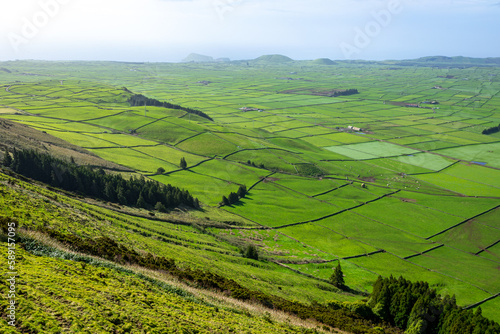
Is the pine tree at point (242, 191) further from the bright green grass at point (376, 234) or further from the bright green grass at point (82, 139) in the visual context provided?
the bright green grass at point (82, 139)

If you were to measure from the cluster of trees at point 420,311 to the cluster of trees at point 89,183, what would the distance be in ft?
168

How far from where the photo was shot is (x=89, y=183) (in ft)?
234

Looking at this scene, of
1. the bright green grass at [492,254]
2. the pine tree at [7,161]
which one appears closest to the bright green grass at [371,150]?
the bright green grass at [492,254]

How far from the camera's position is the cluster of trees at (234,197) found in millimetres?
89731

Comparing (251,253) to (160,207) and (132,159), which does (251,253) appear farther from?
(132,159)

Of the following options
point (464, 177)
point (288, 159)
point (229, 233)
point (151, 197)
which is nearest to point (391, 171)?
point (464, 177)

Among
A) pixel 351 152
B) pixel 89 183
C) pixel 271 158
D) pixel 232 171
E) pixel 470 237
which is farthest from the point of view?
pixel 351 152

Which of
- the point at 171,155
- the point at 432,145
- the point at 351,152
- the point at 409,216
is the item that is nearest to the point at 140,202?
the point at 171,155

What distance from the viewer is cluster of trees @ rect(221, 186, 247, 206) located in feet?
294

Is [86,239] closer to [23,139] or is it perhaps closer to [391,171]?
[23,139]

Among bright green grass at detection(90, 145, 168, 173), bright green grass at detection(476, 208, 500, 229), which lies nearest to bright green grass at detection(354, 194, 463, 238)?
bright green grass at detection(476, 208, 500, 229)

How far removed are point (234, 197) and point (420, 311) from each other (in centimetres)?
5875

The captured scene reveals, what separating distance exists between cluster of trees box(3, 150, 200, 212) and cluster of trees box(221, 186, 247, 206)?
14.6m

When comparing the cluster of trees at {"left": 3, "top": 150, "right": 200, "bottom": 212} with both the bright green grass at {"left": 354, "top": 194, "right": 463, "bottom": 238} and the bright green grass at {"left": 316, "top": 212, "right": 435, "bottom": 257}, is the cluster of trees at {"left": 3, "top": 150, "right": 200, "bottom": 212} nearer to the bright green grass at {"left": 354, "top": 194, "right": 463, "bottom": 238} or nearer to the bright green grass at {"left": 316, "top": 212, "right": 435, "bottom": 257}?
the bright green grass at {"left": 316, "top": 212, "right": 435, "bottom": 257}
